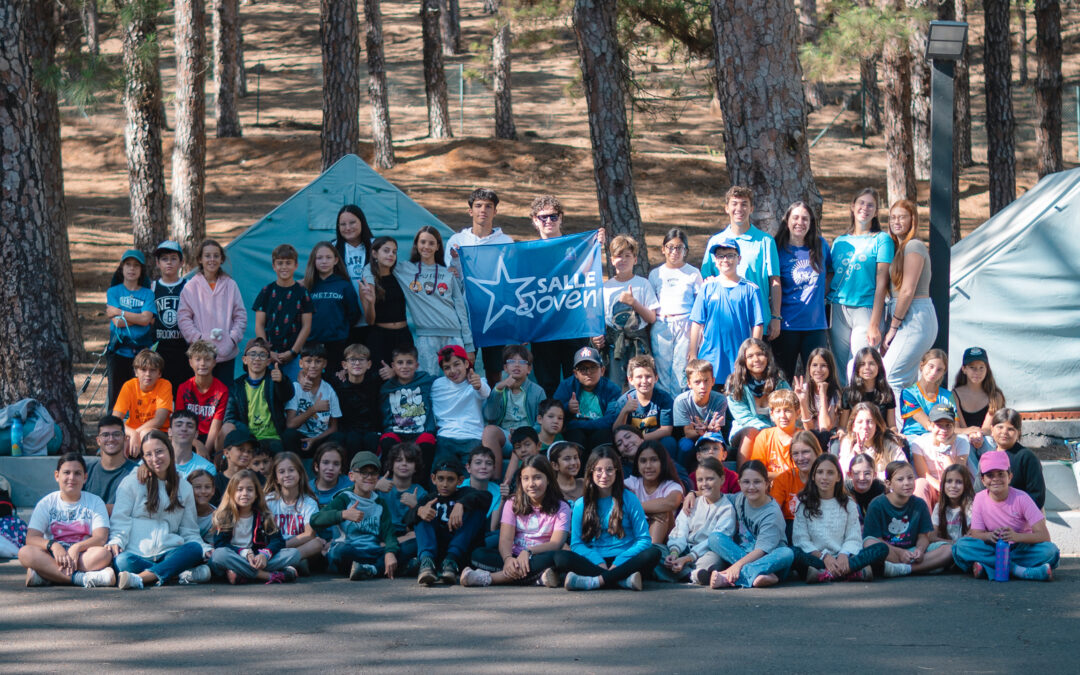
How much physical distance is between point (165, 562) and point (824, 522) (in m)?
3.70

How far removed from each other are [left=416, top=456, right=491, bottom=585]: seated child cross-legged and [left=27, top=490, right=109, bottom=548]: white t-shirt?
70.7 inches

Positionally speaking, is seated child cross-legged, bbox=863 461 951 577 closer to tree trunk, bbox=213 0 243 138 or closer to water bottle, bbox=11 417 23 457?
water bottle, bbox=11 417 23 457

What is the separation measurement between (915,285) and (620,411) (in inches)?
84.2

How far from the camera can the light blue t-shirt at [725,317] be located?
24.9 feet

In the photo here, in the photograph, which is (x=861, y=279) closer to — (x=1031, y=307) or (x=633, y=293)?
(x=633, y=293)

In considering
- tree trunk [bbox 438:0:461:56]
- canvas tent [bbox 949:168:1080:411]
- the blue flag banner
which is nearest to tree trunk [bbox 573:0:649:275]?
canvas tent [bbox 949:168:1080:411]

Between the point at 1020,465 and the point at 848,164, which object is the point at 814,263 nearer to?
the point at 1020,465

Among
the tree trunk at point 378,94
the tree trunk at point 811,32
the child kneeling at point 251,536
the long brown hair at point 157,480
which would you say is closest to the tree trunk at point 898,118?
the tree trunk at point 378,94

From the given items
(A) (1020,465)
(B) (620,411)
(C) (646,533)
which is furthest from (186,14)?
(A) (1020,465)

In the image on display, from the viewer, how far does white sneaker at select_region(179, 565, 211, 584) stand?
20.8 ft

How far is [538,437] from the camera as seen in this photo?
7375 millimetres

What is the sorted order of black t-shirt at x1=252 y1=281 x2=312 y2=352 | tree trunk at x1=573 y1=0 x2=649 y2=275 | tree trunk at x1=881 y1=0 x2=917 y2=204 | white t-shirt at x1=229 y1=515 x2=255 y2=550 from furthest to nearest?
tree trunk at x1=881 y1=0 x2=917 y2=204 → tree trunk at x1=573 y1=0 x2=649 y2=275 → black t-shirt at x1=252 y1=281 x2=312 y2=352 → white t-shirt at x1=229 y1=515 x2=255 y2=550

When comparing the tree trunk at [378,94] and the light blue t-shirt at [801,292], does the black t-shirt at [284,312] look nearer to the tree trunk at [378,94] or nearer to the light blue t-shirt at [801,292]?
the light blue t-shirt at [801,292]

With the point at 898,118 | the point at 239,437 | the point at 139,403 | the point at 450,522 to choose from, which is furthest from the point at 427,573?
the point at 898,118
